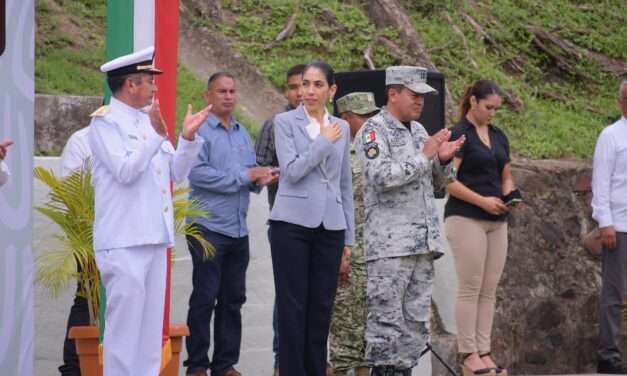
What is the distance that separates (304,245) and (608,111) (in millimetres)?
6574

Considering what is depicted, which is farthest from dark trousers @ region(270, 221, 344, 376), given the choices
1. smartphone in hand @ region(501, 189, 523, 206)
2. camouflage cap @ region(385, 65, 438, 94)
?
smartphone in hand @ region(501, 189, 523, 206)

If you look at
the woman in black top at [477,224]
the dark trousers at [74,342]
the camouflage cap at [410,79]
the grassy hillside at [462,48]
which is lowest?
the dark trousers at [74,342]

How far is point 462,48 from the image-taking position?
11.7m

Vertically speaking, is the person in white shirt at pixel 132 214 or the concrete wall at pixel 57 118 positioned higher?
the concrete wall at pixel 57 118

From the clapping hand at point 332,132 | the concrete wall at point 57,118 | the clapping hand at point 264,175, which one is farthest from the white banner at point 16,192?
the concrete wall at point 57,118

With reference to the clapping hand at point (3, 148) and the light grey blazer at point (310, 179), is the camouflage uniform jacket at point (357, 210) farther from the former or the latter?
the clapping hand at point (3, 148)

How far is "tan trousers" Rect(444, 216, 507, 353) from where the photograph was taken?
24.2ft

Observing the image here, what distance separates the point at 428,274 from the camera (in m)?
6.31

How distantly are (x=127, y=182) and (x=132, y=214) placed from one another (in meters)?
0.17

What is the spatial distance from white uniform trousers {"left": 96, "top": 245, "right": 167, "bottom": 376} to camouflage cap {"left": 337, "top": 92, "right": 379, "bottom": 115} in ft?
7.02

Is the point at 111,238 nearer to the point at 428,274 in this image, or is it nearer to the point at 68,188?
the point at 68,188

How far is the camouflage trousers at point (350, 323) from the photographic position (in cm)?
691

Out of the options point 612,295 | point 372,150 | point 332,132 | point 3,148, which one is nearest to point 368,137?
point 372,150

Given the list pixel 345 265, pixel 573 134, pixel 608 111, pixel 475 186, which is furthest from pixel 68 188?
pixel 608 111
